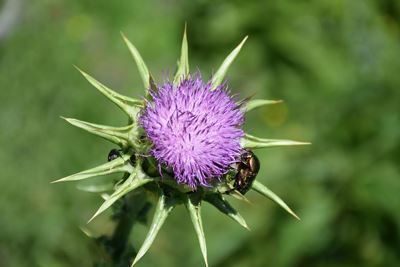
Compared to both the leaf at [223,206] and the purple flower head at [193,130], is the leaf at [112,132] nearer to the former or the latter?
the purple flower head at [193,130]

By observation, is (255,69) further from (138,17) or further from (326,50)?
(138,17)

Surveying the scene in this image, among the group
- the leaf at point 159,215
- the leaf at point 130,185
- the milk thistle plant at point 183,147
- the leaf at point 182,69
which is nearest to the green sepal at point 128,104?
the milk thistle plant at point 183,147

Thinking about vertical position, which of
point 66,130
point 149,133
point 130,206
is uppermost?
point 149,133

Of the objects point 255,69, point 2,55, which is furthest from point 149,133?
point 255,69

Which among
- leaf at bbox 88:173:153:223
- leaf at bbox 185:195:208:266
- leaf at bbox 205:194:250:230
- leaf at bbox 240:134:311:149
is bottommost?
leaf at bbox 205:194:250:230

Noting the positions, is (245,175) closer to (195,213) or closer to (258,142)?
(258,142)

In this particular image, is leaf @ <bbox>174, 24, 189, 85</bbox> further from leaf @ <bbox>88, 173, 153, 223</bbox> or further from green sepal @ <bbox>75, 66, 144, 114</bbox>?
leaf @ <bbox>88, 173, 153, 223</bbox>

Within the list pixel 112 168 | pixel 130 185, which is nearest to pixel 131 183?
pixel 130 185

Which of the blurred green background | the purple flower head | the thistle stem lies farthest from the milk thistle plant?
the blurred green background
